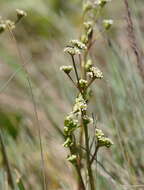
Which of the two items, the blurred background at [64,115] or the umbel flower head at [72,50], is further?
the blurred background at [64,115]

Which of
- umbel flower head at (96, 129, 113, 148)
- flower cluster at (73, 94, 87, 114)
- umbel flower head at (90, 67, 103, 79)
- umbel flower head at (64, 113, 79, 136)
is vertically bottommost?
umbel flower head at (96, 129, 113, 148)

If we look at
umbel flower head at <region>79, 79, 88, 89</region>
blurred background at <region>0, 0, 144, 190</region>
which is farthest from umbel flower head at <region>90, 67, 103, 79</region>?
blurred background at <region>0, 0, 144, 190</region>

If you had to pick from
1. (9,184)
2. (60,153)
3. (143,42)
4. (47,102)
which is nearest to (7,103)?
(47,102)

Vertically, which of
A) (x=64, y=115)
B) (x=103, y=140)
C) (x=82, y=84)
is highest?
(x=64, y=115)

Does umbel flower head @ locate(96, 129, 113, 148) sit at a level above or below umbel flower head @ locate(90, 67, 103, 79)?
below

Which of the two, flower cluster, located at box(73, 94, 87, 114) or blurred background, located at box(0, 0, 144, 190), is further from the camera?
blurred background, located at box(0, 0, 144, 190)

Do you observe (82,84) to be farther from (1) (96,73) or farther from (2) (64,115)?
(2) (64,115)

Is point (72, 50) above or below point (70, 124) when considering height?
above

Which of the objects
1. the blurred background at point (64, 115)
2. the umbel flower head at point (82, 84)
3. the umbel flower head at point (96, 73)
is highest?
the blurred background at point (64, 115)

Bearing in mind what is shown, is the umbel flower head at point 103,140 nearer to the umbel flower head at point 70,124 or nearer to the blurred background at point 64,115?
the umbel flower head at point 70,124

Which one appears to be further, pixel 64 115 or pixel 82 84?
pixel 64 115

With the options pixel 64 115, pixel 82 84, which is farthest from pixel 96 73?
pixel 64 115

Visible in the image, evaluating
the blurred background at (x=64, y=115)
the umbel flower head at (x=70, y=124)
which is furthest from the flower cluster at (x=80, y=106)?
the blurred background at (x=64, y=115)

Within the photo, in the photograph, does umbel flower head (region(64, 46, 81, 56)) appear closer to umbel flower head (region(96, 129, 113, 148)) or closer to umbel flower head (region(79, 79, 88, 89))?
umbel flower head (region(79, 79, 88, 89))
